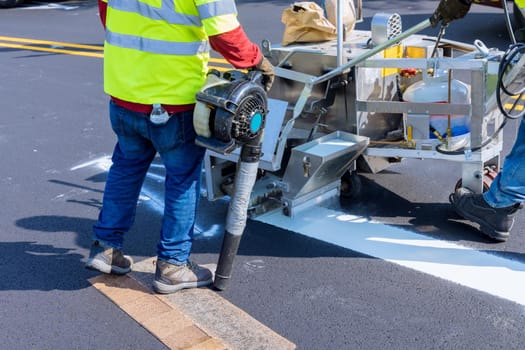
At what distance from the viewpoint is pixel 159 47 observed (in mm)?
3316

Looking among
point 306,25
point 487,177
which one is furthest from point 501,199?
point 306,25

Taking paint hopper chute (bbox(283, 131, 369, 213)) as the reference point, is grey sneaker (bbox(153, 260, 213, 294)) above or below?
below

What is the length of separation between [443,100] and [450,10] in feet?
1.91

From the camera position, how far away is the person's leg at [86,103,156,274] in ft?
11.9

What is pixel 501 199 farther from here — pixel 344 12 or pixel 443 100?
pixel 344 12

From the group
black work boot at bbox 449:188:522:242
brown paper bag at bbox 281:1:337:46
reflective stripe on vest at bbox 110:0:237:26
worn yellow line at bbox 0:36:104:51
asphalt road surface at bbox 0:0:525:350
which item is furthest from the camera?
worn yellow line at bbox 0:36:104:51

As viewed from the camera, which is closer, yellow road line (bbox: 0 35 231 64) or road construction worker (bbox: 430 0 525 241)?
road construction worker (bbox: 430 0 525 241)

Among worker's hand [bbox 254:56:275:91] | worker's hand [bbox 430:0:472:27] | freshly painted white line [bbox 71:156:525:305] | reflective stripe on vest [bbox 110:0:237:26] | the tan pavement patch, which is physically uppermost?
reflective stripe on vest [bbox 110:0:237:26]

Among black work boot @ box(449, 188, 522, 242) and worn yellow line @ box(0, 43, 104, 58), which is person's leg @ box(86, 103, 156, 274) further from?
worn yellow line @ box(0, 43, 104, 58)

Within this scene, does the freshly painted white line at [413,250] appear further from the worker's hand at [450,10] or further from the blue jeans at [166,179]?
the worker's hand at [450,10]

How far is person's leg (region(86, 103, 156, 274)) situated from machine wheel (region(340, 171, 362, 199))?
163 centimetres

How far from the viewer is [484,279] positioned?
3.81 m

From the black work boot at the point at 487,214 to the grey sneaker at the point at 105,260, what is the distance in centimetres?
211

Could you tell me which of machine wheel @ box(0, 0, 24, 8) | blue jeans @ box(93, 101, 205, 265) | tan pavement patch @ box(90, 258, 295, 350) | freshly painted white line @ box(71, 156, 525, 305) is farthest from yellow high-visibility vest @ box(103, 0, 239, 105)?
machine wheel @ box(0, 0, 24, 8)
